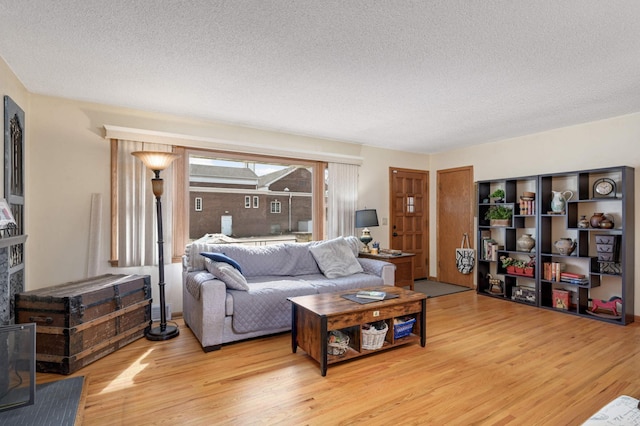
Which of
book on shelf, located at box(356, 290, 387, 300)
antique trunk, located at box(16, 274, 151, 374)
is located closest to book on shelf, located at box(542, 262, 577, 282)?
book on shelf, located at box(356, 290, 387, 300)

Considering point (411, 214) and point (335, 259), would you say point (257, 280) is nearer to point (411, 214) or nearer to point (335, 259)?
point (335, 259)

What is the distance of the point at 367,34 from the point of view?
7.19 feet

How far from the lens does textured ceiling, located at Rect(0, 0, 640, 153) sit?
1.95 meters

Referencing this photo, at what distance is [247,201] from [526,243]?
3.91 m

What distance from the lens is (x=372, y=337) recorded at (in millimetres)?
2779

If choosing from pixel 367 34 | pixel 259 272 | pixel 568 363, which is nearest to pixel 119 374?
pixel 259 272

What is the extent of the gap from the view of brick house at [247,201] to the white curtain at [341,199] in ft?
1.06

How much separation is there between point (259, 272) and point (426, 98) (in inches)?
102

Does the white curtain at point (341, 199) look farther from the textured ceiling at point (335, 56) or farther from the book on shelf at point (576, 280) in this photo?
the book on shelf at point (576, 280)

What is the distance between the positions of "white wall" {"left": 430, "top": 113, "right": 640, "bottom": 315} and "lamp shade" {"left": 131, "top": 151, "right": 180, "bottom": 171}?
4603 millimetres

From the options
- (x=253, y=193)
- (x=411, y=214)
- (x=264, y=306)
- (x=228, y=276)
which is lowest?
(x=264, y=306)

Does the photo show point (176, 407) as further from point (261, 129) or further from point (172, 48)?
point (261, 129)

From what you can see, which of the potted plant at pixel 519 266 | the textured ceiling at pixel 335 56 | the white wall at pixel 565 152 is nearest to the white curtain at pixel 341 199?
the textured ceiling at pixel 335 56

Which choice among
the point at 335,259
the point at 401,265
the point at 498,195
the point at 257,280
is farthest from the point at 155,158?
the point at 498,195
